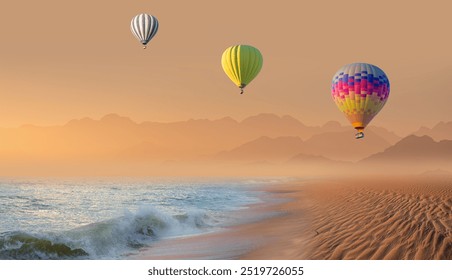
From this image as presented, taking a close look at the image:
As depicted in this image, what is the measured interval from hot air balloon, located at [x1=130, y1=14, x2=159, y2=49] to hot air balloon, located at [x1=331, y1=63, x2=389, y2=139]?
16.6 m

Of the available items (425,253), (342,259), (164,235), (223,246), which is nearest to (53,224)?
(164,235)

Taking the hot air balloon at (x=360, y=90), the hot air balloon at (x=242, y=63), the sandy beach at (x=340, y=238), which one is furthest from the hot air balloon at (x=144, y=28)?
the sandy beach at (x=340, y=238)

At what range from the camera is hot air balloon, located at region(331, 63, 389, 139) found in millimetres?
30984

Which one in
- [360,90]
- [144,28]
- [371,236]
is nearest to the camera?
[371,236]

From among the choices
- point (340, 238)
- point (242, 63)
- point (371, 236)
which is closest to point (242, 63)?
point (242, 63)

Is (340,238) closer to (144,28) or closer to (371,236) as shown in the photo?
(371,236)

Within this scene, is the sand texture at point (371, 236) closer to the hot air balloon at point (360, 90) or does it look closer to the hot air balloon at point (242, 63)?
the hot air balloon at point (360, 90)

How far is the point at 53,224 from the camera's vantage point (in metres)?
A: 30.1

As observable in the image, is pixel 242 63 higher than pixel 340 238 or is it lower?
higher

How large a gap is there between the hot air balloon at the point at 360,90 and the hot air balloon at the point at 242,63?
6639 millimetres

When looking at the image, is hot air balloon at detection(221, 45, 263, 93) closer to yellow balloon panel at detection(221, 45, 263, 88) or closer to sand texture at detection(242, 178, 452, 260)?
yellow balloon panel at detection(221, 45, 263, 88)

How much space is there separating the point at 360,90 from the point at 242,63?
9422 mm

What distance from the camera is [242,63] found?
116 ft

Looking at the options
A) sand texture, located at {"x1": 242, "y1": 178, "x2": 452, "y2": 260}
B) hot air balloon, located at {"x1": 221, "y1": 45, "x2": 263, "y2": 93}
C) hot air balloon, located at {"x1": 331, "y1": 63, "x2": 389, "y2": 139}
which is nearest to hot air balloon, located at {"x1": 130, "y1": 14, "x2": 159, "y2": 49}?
hot air balloon, located at {"x1": 221, "y1": 45, "x2": 263, "y2": 93}
